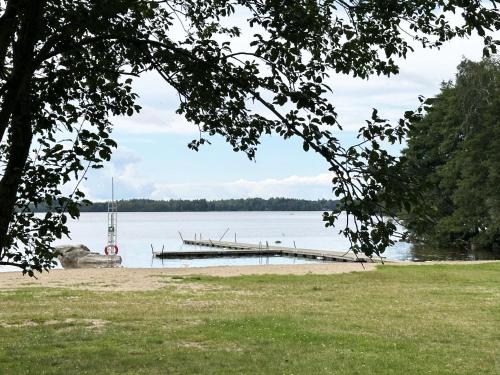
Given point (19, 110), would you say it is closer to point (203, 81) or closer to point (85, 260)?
point (203, 81)

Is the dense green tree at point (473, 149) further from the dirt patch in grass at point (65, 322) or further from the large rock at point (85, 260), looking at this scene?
the dirt patch in grass at point (65, 322)

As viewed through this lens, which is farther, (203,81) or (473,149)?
(473,149)

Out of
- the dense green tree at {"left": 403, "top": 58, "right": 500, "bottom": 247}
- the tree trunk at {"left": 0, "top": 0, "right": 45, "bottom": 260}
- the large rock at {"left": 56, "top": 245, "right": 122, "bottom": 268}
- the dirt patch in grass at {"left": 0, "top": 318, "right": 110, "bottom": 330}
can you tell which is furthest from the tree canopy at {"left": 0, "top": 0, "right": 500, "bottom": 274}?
the dense green tree at {"left": 403, "top": 58, "right": 500, "bottom": 247}

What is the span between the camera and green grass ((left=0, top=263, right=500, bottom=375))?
8031 mm

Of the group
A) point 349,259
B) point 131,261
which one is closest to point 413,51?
point 349,259

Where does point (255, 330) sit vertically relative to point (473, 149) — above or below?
below

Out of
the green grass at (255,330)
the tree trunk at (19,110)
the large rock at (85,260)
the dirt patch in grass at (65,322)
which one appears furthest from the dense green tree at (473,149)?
the tree trunk at (19,110)

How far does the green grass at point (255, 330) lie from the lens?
803 cm

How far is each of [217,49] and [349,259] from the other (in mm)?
36617

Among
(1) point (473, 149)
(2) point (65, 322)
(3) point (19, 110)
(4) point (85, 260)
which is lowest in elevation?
(4) point (85, 260)

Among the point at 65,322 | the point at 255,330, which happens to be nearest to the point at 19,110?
the point at 255,330

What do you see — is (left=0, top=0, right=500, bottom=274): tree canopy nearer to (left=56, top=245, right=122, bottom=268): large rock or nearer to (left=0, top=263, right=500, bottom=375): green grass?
(left=0, top=263, right=500, bottom=375): green grass

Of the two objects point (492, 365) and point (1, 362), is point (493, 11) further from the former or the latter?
point (1, 362)

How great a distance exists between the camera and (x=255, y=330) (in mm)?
10305
